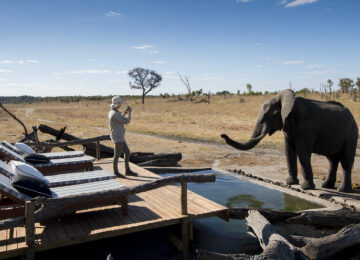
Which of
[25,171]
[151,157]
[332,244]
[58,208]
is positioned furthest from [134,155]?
[332,244]

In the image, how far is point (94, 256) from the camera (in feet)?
17.3

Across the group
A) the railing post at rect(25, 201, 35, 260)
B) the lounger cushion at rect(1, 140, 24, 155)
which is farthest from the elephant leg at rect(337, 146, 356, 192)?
the lounger cushion at rect(1, 140, 24, 155)

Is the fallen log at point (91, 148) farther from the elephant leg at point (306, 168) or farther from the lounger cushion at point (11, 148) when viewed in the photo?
the elephant leg at point (306, 168)

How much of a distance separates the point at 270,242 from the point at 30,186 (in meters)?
3.39

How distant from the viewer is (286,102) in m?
7.89

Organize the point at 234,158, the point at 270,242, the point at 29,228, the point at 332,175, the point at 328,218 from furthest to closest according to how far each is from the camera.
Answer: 1. the point at 234,158
2. the point at 332,175
3. the point at 328,218
4. the point at 270,242
5. the point at 29,228

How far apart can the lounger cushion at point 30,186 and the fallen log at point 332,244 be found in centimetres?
375

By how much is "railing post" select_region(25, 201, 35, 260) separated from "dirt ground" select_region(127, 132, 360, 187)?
737 centimetres

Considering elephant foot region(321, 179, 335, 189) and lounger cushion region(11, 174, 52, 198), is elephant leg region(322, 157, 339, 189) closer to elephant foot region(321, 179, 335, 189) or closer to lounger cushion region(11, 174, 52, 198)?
elephant foot region(321, 179, 335, 189)

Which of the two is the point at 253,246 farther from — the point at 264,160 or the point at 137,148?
the point at 137,148

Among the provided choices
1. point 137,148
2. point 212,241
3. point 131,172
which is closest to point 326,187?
point 212,241

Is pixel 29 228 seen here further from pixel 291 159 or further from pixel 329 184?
→ pixel 329 184

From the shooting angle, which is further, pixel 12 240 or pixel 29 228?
pixel 12 240

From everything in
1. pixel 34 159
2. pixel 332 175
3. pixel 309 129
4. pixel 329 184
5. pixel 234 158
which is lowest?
pixel 234 158
